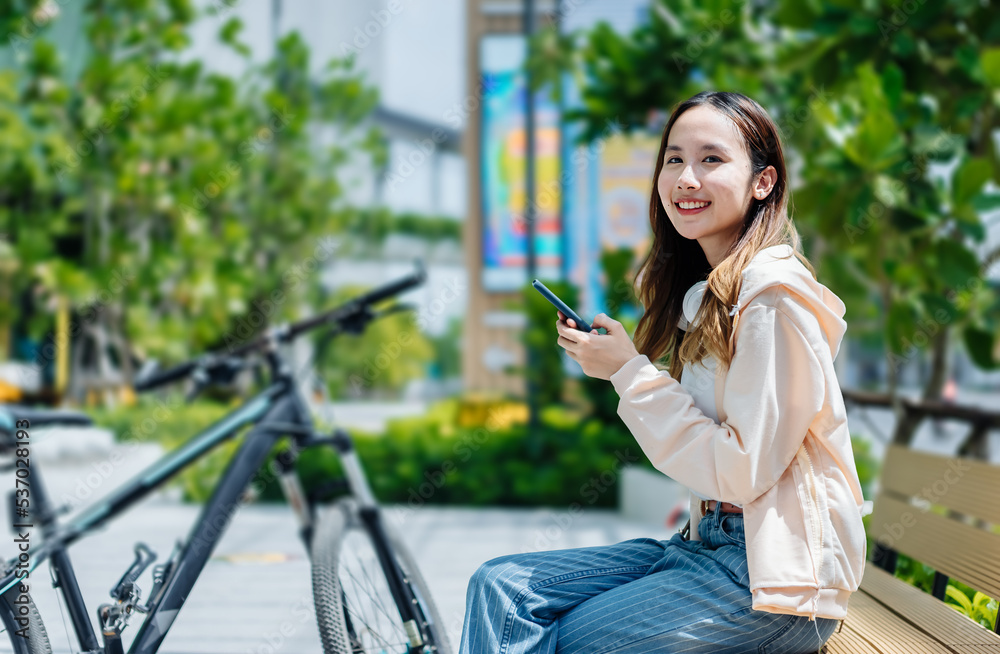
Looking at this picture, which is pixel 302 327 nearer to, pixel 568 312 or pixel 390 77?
pixel 568 312

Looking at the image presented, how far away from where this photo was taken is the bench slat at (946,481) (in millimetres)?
2158

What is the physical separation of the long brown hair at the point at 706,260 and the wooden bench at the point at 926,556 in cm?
63

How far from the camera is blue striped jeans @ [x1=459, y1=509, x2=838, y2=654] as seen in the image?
4.16ft

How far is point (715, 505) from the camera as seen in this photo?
1406 millimetres

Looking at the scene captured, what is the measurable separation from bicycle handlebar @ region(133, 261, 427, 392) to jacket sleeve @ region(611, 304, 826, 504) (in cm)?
117

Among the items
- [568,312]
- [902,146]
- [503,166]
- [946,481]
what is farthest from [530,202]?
[568,312]

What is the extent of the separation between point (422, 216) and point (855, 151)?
38.4 feet

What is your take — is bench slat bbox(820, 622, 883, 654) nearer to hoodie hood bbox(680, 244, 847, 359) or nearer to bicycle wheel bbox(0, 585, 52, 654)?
hoodie hood bbox(680, 244, 847, 359)

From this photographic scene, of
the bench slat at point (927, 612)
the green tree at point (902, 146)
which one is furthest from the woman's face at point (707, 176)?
the green tree at point (902, 146)

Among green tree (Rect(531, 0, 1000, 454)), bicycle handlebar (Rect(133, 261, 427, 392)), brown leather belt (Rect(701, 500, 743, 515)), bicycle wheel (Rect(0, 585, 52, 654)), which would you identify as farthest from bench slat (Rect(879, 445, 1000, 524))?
bicycle wheel (Rect(0, 585, 52, 654))

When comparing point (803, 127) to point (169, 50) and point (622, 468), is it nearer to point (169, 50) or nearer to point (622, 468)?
point (622, 468)

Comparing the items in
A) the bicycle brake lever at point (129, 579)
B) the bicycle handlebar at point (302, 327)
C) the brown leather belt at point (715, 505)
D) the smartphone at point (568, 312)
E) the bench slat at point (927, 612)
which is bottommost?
the bench slat at point (927, 612)

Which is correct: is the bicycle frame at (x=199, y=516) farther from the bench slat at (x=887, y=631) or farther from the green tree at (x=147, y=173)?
the green tree at (x=147, y=173)

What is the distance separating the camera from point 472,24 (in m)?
9.60
